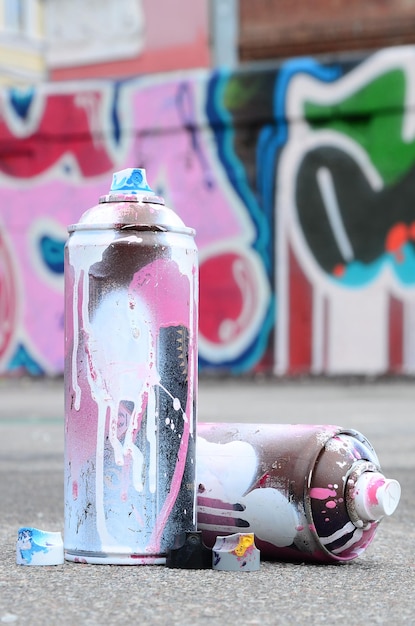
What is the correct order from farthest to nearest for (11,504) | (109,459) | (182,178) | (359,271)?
1. (182,178)
2. (359,271)
3. (11,504)
4. (109,459)

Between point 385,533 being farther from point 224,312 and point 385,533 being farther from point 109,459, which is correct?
point 224,312

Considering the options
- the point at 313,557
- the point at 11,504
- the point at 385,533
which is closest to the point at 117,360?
the point at 313,557

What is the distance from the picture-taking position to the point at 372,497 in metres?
2.85

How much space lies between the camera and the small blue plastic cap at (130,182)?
115 inches

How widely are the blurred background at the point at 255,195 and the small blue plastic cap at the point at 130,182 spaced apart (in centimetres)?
999

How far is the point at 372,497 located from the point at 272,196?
10.6 meters

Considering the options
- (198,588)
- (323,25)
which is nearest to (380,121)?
(323,25)

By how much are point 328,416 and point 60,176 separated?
725 centimetres

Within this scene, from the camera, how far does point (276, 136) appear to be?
43.9 ft

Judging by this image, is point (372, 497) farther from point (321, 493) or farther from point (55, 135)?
point (55, 135)

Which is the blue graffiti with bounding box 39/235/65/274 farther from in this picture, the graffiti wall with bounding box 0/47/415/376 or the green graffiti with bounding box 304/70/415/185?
the green graffiti with bounding box 304/70/415/185

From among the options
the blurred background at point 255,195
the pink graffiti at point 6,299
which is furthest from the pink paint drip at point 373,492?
the pink graffiti at point 6,299

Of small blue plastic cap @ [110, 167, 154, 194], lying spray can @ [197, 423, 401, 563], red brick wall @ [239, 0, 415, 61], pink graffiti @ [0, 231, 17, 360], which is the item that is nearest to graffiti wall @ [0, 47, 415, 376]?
pink graffiti @ [0, 231, 17, 360]

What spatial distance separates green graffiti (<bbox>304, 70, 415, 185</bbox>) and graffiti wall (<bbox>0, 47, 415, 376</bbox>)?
1cm
